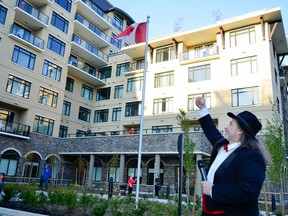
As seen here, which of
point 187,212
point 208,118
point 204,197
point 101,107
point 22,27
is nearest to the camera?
point 204,197

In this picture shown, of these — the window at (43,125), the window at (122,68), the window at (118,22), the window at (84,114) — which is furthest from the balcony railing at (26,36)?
the window at (118,22)

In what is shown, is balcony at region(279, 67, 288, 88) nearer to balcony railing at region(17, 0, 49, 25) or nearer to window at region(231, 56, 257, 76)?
window at region(231, 56, 257, 76)

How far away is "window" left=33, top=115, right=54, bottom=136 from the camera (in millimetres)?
27028

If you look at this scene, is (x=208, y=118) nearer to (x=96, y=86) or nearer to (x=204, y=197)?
(x=204, y=197)

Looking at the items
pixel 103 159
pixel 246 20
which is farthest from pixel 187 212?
pixel 246 20

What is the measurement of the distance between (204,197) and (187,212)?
8.88 meters

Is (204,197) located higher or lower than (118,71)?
lower

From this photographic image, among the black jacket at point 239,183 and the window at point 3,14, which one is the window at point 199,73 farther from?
the black jacket at point 239,183

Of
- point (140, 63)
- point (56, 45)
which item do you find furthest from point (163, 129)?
point (56, 45)

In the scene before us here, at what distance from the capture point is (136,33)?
14289 mm

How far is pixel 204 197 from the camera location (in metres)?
2.41

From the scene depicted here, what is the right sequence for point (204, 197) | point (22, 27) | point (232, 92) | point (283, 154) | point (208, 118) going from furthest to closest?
point (22, 27), point (232, 92), point (283, 154), point (208, 118), point (204, 197)

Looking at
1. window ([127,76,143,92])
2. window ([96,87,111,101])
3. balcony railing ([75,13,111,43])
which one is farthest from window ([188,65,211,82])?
balcony railing ([75,13,111,43])

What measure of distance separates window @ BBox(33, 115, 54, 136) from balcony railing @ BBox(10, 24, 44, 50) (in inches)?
289
